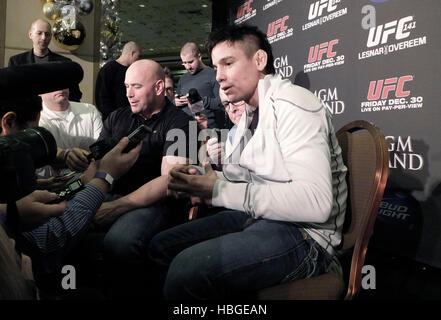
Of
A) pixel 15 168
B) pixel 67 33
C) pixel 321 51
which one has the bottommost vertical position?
pixel 15 168

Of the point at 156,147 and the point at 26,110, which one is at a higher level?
the point at 26,110

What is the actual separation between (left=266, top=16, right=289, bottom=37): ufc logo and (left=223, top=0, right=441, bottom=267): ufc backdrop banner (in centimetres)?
55

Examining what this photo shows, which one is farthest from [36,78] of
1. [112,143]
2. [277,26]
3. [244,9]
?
[244,9]

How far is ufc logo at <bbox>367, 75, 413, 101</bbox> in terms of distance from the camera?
7.52 feet

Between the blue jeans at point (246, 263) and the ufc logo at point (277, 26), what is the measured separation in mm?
2948

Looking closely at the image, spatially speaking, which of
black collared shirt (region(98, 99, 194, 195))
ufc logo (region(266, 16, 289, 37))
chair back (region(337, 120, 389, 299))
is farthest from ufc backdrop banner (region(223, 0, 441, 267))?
black collared shirt (region(98, 99, 194, 195))

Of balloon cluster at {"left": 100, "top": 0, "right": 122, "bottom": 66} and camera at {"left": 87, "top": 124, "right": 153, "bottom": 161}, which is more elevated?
balloon cluster at {"left": 100, "top": 0, "right": 122, "bottom": 66}

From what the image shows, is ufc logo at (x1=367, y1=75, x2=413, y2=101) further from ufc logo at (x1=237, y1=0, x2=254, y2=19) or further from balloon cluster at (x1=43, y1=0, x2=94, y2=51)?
balloon cluster at (x1=43, y1=0, x2=94, y2=51)

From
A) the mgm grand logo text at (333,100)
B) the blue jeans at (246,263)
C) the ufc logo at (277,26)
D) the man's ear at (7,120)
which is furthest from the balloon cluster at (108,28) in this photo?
the blue jeans at (246,263)

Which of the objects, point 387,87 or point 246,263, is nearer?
point 246,263

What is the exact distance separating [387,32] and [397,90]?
385mm

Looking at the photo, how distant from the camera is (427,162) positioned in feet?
6.96

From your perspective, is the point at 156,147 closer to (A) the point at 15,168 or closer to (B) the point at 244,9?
(A) the point at 15,168

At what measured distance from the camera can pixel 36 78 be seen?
1.71ft
